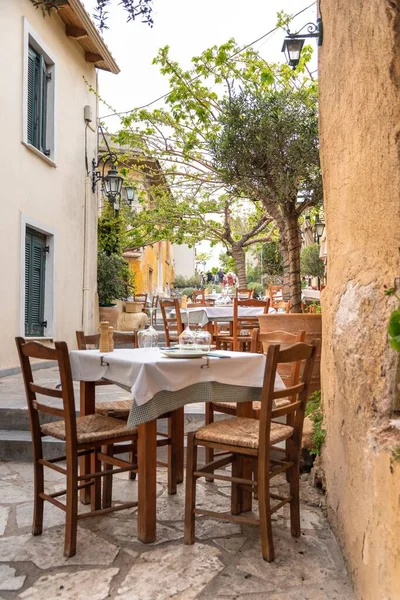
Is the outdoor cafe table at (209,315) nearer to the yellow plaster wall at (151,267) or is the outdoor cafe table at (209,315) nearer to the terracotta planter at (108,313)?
the terracotta planter at (108,313)

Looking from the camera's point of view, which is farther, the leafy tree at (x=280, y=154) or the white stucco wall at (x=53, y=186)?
the white stucco wall at (x=53, y=186)

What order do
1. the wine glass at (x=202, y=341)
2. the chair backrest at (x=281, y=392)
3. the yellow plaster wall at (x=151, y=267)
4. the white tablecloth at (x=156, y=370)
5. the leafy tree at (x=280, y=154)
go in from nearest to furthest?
1. the chair backrest at (x=281, y=392)
2. the white tablecloth at (x=156, y=370)
3. the wine glass at (x=202, y=341)
4. the leafy tree at (x=280, y=154)
5. the yellow plaster wall at (x=151, y=267)

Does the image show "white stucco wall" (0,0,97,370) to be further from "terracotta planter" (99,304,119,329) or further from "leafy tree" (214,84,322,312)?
"leafy tree" (214,84,322,312)

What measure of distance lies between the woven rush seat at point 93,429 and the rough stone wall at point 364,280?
1.19 meters

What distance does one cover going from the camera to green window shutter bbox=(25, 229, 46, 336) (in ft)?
26.9

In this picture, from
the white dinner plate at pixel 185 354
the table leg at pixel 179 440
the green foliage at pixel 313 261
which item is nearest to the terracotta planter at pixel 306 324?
the table leg at pixel 179 440

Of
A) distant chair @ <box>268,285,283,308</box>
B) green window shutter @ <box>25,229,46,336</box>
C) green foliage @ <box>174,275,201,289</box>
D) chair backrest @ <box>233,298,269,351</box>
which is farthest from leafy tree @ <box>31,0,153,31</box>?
green foliage @ <box>174,275,201,289</box>

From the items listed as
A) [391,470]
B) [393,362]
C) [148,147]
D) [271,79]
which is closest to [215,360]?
[393,362]

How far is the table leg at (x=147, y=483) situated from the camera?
292 centimetres

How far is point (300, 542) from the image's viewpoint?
2922 millimetres

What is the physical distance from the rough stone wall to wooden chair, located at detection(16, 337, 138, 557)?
1.18 metres

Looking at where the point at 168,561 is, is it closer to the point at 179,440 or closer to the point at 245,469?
the point at 245,469

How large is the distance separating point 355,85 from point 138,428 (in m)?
2.11

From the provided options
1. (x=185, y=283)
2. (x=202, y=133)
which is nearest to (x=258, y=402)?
(x=202, y=133)
